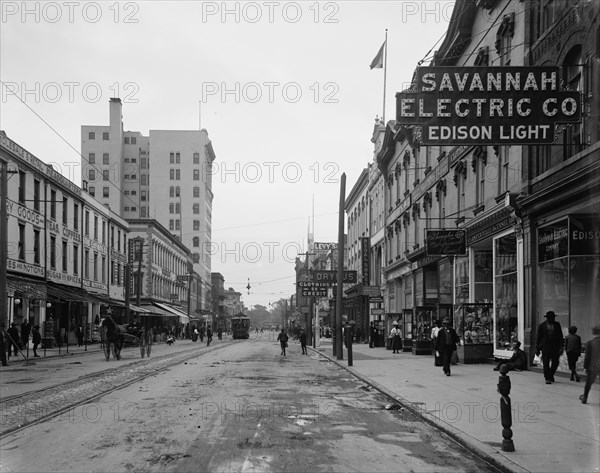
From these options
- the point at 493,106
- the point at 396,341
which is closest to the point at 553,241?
the point at 493,106

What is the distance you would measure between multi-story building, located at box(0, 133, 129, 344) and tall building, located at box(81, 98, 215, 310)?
2241 inches

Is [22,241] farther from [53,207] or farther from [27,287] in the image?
[53,207]

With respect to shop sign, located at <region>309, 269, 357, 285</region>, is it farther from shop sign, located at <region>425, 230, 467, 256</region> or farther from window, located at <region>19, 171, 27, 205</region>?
shop sign, located at <region>425, 230, 467, 256</region>

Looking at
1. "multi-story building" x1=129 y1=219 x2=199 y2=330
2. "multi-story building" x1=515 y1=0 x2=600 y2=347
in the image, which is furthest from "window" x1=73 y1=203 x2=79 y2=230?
"multi-story building" x1=515 y1=0 x2=600 y2=347

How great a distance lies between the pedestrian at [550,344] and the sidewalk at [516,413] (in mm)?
396

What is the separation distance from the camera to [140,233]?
75.6 m

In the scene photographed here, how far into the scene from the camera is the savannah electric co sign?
12.0 meters

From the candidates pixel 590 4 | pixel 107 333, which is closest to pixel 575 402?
pixel 590 4

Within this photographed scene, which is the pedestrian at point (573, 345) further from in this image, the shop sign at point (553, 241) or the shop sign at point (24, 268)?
the shop sign at point (24, 268)

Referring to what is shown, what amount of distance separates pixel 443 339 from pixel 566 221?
18.2ft

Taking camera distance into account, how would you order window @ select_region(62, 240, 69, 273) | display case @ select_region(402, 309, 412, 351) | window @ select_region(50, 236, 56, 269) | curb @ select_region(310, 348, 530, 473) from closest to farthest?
1. curb @ select_region(310, 348, 530, 473)
2. display case @ select_region(402, 309, 412, 351)
3. window @ select_region(50, 236, 56, 269)
4. window @ select_region(62, 240, 69, 273)

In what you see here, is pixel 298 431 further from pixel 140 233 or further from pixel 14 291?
pixel 140 233

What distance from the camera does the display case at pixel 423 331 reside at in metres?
31.5

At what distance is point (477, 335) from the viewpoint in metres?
24.6
